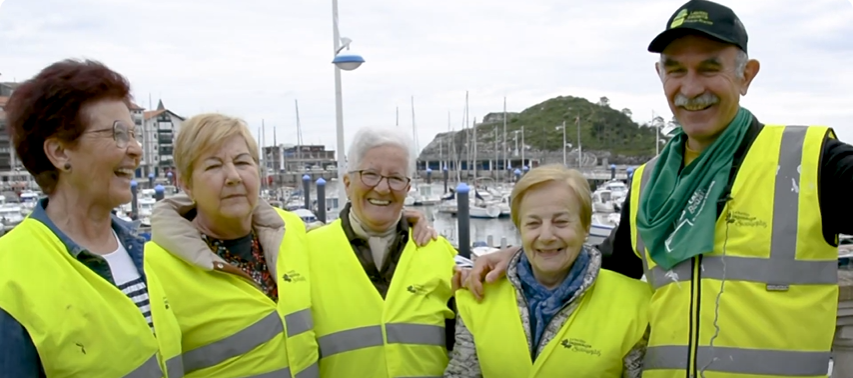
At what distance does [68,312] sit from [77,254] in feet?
0.68

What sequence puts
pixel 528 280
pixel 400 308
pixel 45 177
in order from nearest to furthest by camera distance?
pixel 45 177, pixel 528 280, pixel 400 308

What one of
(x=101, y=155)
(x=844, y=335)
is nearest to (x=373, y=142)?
(x=101, y=155)

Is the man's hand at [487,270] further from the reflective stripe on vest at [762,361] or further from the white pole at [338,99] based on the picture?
the white pole at [338,99]

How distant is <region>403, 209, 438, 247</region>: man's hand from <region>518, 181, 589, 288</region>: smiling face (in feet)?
2.01

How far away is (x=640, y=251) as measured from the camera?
2.58 m

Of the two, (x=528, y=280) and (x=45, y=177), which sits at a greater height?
(x=45, y=177)

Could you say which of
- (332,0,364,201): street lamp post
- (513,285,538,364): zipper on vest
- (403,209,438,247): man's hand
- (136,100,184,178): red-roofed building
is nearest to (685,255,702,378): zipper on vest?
(513,285,538,364): zipper on vest

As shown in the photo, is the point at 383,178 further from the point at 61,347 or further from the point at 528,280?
the point at 61,347

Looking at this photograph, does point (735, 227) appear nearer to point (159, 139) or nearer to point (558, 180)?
point (558, 180)

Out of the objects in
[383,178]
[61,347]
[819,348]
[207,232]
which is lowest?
[819,348]

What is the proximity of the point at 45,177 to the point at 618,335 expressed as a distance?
207 cm

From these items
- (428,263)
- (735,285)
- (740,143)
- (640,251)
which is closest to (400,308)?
Answer: (428,263)

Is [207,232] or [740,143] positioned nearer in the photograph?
[740,143]

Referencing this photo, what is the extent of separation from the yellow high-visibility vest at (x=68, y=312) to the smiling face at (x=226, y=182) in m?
0.57
